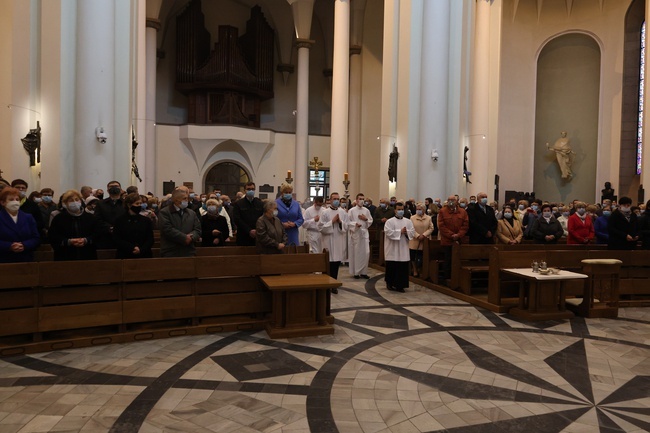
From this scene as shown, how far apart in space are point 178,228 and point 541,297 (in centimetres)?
549

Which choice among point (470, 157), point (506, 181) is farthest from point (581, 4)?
point (470, 157)

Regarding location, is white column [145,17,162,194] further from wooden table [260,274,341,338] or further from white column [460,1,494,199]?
wooden table [260,274,341,338]

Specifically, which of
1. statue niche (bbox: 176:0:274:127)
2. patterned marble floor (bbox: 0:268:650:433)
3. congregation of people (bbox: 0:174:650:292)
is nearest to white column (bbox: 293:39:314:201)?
statue niche (bbox: 176:0:274:127)

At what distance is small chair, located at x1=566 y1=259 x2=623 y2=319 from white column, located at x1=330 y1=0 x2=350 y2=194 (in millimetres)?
11392

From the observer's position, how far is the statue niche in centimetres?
2273

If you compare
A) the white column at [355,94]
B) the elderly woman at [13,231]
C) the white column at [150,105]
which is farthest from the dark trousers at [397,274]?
the white column at [355,94]

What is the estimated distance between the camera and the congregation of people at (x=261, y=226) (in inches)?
230

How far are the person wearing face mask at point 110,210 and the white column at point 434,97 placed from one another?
9.31 metres

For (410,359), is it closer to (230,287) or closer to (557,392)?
(557,392)

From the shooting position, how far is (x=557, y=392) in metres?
4.39

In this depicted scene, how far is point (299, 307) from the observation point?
618 centimetres

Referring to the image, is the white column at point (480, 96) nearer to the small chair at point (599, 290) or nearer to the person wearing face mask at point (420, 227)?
the person wearing face mask at point (420, 227)

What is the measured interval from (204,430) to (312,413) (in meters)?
0.87

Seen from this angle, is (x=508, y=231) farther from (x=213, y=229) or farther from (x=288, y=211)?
(x=213, y=229)
